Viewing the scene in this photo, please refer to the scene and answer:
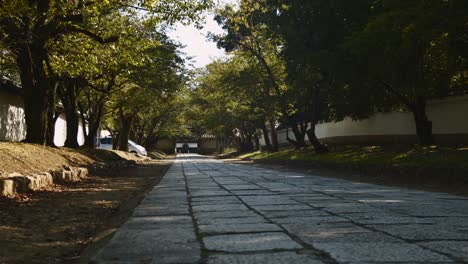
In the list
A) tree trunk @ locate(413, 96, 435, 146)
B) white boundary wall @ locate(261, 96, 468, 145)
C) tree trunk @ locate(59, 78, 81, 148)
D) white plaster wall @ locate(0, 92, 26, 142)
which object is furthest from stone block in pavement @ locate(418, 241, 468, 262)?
white plaster wall @ locate(0, 92, 26, 142)

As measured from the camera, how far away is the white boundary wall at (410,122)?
16.8m

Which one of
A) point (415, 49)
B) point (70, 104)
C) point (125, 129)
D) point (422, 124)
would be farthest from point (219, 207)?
point (125, 129)

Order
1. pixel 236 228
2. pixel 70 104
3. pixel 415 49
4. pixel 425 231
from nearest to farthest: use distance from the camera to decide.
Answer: pixel 425 231
pixel 236 228
pixel 415 49
pixel 70 104

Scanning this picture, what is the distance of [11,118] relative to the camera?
21.2 meters

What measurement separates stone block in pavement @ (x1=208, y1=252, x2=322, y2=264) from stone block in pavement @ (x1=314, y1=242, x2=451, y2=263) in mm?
224

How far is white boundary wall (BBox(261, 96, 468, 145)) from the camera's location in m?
16.8

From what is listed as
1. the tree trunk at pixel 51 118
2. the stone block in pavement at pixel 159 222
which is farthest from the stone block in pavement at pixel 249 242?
the tree trunk at pixel 51 118

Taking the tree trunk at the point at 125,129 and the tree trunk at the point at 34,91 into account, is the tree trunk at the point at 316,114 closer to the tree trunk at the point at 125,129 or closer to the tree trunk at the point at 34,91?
the tree trunk at the point at 34,91

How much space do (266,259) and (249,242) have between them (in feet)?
2.15

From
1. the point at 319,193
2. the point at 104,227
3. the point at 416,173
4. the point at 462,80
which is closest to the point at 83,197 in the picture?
the point at 104,227

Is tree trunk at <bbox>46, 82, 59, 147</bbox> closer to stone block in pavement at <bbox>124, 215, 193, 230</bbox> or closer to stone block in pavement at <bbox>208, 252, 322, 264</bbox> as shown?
stone block in pavement at <bbox>124, 215, 193, 230</bbox>

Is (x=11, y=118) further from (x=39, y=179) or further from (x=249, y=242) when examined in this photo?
(x=249, y=242)

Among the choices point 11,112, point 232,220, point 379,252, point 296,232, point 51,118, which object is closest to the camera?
point 379,252

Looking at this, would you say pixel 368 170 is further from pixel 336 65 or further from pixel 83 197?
pixel 83 197
